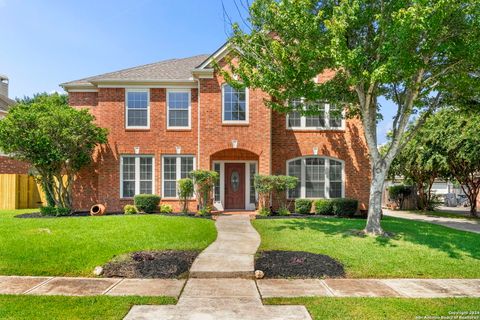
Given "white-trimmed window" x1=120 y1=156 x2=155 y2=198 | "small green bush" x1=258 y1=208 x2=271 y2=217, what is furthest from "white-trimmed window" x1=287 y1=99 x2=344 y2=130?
"white-trimmed window" x1=120 y1=156 x2=155 y2=198

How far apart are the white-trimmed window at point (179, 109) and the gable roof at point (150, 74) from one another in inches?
29.0

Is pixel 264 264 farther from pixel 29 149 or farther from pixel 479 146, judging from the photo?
pixel 479 146

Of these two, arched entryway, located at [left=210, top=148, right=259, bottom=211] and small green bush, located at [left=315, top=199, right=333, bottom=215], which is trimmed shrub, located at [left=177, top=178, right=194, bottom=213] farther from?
small green bush, located at [left=315, top=199, right=333, bottom=215]

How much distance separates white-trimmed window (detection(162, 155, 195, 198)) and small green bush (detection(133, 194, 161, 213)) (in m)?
0.88

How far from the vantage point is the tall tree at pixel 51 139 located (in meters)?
14.1

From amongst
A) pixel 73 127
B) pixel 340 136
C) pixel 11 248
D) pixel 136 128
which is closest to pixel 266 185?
pixel 340 136

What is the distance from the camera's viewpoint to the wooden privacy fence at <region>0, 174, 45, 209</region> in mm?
17719

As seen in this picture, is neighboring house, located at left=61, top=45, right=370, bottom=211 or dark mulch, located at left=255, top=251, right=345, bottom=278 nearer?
dark mulch, located at left=255, top=251, right=345, bottom=278

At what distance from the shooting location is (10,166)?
843 inches

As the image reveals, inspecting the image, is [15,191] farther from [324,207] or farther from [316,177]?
[324,207]

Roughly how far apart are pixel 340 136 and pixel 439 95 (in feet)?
19.0

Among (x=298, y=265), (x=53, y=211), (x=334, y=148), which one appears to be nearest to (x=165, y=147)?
(x=53, y=211)

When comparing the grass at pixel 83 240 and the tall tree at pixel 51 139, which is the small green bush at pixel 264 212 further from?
the tall tree at pixel 51 139

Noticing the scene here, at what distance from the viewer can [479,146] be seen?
17.3m
